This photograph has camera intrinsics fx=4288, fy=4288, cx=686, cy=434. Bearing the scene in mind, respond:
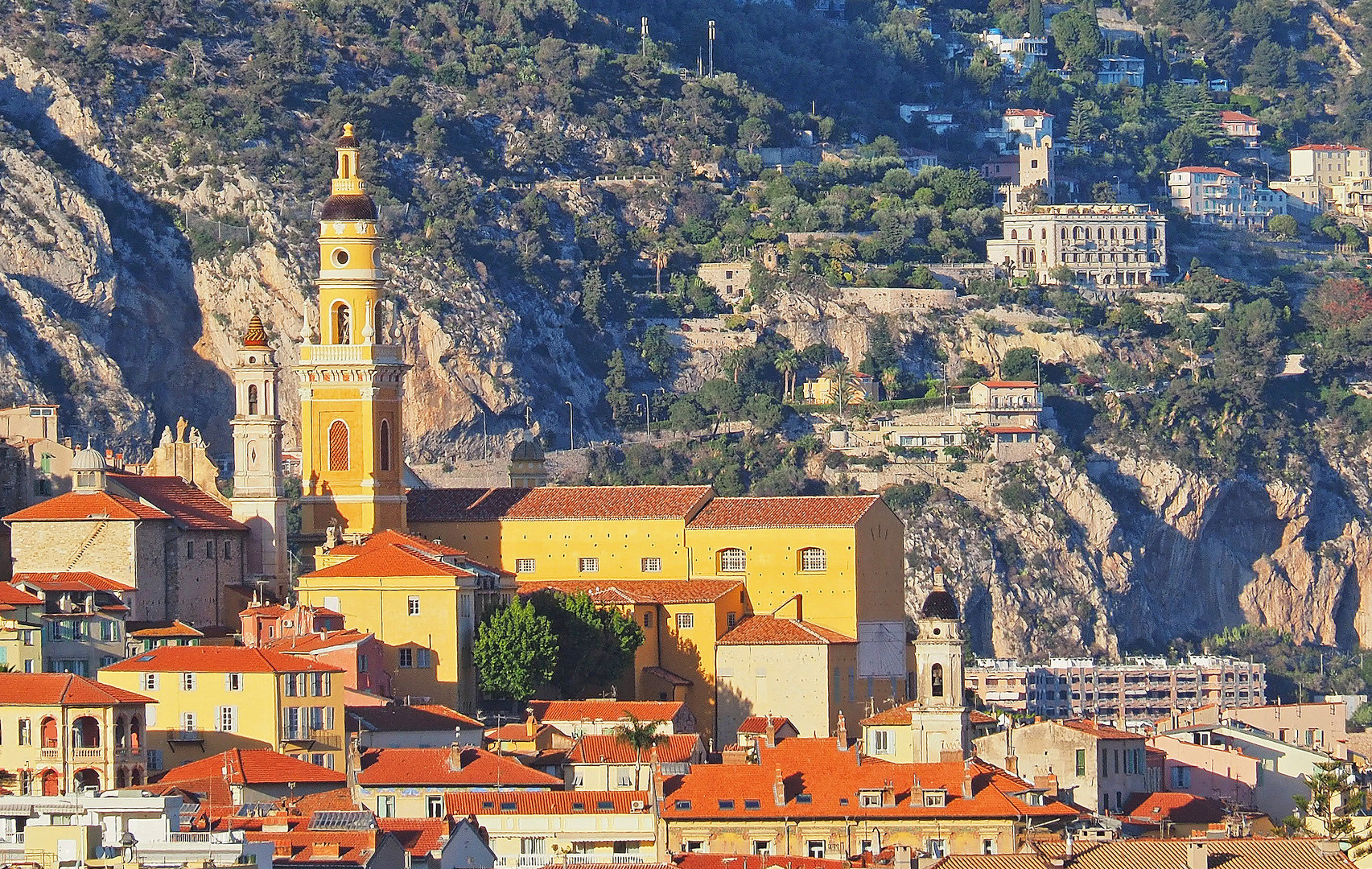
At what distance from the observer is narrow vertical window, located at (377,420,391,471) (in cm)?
10594

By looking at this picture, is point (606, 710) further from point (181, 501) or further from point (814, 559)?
point (181, 501)

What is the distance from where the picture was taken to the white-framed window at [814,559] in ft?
339

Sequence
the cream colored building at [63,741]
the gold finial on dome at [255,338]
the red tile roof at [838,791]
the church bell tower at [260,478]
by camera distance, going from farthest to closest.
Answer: the gold finial on dome at [255,338] < the church bell tower at [260,478] < the cream colored building at [63,741] < the red tile roof at [838,791]

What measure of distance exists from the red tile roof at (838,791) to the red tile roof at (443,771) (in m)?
3.04

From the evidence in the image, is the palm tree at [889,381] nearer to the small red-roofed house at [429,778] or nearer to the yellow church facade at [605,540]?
the yellow church facade at [605,540]

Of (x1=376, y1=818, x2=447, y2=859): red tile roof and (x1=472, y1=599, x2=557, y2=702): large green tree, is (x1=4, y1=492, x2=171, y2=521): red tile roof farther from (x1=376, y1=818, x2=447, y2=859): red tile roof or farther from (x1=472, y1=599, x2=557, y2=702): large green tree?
(x1=376, y1=818, x2=447, y2=859): red tile roof

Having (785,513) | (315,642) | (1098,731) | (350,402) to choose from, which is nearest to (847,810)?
(1098,731)

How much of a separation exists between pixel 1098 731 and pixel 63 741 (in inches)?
923

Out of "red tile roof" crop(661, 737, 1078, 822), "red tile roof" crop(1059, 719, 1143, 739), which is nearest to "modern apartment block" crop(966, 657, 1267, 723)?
"red tile roof" crop(1059, 719, 1143, 739)

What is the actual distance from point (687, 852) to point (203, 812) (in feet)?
31.8

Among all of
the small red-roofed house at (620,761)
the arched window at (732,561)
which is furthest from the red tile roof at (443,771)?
the arched window at (732,561)

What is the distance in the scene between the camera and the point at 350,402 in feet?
349

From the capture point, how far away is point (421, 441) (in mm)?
153375

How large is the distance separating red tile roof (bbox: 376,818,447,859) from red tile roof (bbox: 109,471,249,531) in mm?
27020
